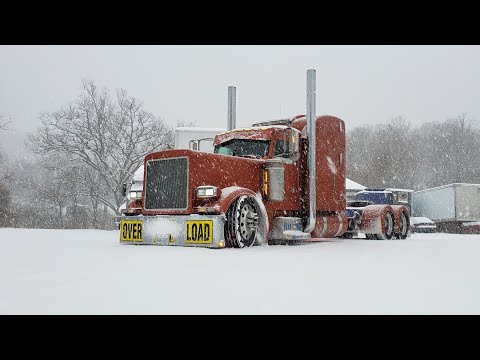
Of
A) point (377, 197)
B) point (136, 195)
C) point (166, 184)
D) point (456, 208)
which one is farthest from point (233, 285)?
point (456, 208)

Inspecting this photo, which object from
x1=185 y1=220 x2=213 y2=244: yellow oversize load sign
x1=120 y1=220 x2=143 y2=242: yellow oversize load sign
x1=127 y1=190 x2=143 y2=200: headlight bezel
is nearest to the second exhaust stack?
x1=127 y1=190 x2=143 y2=200: headlight bezel

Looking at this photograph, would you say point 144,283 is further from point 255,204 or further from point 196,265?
point 255,204

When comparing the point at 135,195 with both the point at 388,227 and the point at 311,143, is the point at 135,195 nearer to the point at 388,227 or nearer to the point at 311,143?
the point at 311,143

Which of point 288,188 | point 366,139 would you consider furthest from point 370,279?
point 366,139

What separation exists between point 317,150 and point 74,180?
30.1 m

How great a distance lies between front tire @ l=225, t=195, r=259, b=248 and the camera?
8.33m

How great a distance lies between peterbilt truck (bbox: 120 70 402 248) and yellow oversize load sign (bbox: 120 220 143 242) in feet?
0.06

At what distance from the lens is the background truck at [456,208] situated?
23.9 m

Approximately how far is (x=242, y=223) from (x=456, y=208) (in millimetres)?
18405

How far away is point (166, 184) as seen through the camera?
878cm

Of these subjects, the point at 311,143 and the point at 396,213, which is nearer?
the point at 311,143

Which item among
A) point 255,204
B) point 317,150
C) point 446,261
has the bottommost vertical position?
point 446,261

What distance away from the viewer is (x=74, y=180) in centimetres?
3744

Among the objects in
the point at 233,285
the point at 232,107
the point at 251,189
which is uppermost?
the point at 232,107
